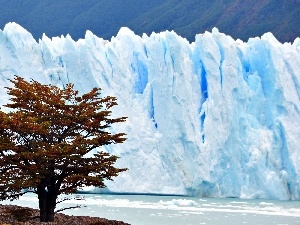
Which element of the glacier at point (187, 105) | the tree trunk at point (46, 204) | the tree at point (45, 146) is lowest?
the tree trunk at point (46, 204)

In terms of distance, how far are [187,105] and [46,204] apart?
13365 mm

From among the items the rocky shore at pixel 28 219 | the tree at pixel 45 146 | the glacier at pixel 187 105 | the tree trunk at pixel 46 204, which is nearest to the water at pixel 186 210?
the glacier at pixel 187 105

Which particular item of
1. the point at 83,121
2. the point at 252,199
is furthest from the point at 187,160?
the point at 83,121

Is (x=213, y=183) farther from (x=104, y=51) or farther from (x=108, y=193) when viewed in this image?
(x=104, y=51)

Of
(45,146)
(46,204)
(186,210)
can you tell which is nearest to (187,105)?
(186,210)

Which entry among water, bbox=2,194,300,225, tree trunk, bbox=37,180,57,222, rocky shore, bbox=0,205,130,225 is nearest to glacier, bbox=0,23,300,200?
water, bbox=2,194,300,225

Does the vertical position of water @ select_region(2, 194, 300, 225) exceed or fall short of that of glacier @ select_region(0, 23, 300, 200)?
it falls short

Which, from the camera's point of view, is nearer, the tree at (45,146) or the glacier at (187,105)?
the tree at (45,146)

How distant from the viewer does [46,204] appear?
10.3 meters

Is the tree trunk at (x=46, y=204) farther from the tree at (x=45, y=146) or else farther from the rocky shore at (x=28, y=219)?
the rocky shore at (x=28, y=219)

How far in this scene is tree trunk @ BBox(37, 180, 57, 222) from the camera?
33.4 feet

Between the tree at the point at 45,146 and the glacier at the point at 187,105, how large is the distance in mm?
11373

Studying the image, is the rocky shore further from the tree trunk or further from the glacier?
the glacier

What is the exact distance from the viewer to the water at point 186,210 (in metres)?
15.1
